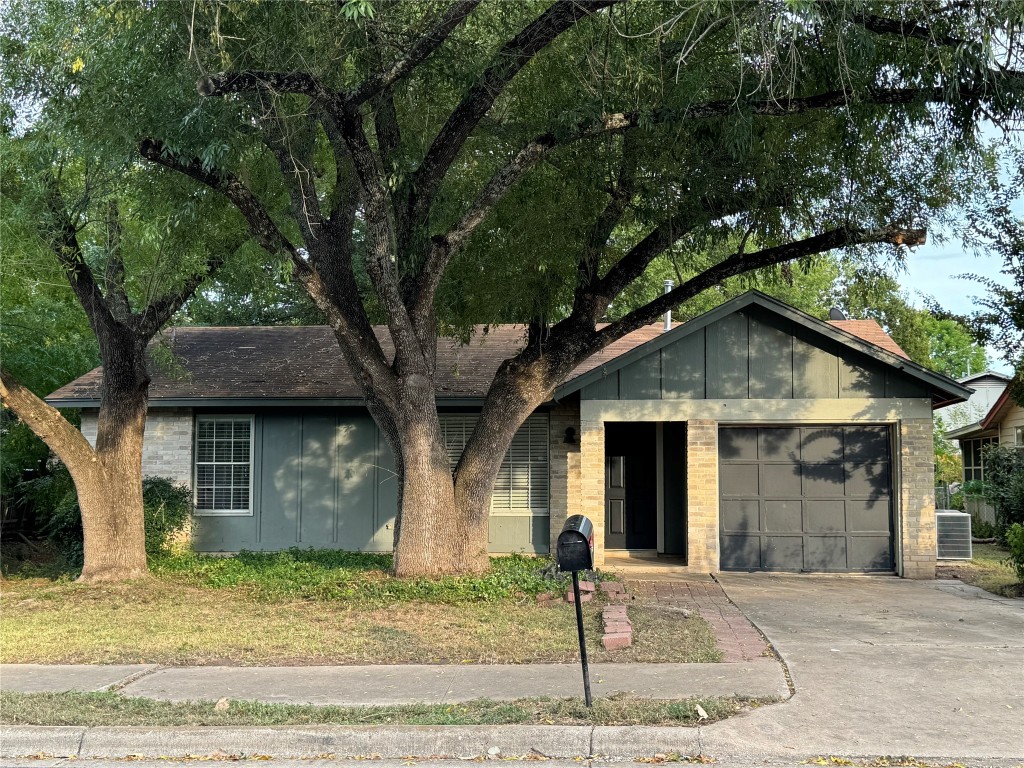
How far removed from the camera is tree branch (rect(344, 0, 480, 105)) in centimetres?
942

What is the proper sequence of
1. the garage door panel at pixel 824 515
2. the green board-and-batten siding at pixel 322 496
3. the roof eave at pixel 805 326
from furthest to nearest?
the green board-and-batten siding at pixel 322 496
the garage door panel at pixel 824 515
the roof eave at pixel 805 326

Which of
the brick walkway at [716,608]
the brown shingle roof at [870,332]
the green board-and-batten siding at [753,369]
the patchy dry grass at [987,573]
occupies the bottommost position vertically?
the patchy dry grass at [987,573]

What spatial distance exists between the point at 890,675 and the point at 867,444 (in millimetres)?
7582

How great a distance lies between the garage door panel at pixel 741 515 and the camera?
1500 centimetres

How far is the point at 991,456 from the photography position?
61.1 feet

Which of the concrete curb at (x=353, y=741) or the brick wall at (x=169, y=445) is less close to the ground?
the brick wall at (x=169, y=445)

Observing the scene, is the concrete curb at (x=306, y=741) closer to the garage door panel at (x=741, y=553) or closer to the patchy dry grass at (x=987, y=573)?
the patchy dry grass at (x=987, y=573)

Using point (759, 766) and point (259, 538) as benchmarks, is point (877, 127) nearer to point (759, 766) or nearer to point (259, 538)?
point (759, 766)

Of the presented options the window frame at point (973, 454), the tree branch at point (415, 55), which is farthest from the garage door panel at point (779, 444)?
the window frame at point (973, 454)

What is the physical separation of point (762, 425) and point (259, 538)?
8.76m

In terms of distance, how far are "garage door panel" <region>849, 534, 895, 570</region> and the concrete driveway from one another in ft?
5.96

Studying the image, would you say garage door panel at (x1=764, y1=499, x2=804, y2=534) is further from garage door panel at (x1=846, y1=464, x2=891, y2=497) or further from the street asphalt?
the street asphalt

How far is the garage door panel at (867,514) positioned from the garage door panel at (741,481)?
4.67 ft

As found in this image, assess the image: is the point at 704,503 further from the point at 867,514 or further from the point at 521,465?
the point at 521,465
